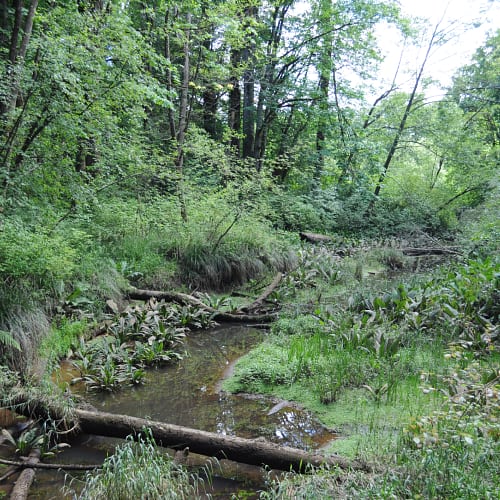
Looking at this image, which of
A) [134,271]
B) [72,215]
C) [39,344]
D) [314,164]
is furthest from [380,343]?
[314,164]

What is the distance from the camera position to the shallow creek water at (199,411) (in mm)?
3667

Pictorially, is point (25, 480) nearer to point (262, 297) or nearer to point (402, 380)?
point (402, 380)

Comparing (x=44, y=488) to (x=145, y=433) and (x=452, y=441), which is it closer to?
(x=145, y=433)

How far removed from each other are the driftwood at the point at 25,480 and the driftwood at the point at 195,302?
4.54 metres

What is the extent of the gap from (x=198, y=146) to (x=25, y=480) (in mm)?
8226

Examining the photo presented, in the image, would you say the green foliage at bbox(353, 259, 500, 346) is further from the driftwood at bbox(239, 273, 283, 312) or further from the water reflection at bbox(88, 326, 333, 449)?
the water reflection at bbox(88, 326, 333, 449)

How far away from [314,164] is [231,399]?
15328 millimetres

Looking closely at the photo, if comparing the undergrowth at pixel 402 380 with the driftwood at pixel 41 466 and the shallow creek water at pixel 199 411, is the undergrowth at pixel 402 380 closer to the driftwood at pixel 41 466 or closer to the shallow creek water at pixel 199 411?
the shallow creek water at pixel 199 411

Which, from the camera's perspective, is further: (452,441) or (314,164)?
(314,164)

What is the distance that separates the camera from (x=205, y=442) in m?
3.51

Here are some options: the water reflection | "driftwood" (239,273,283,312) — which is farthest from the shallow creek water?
"driftwood" (239,273,283,312)

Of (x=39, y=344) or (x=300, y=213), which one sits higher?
(x=300, y=213)

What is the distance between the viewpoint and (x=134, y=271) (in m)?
8.46

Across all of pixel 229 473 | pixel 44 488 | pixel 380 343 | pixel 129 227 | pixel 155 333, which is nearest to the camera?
pixel 44 488
